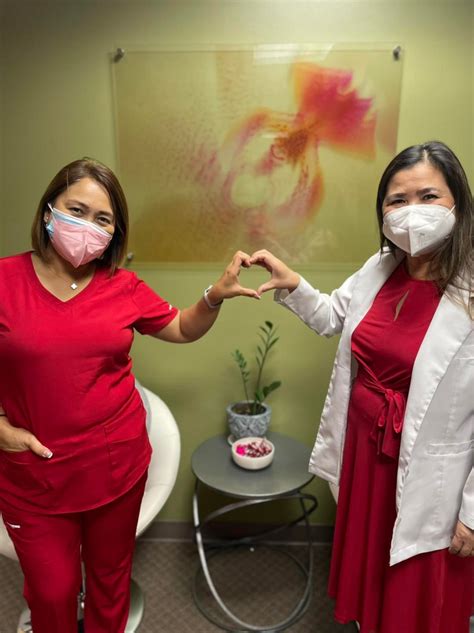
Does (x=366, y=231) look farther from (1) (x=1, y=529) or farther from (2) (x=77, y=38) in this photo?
(1) (x=1, y=529)

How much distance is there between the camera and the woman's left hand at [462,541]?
3.62 feet

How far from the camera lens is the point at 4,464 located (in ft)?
4.10

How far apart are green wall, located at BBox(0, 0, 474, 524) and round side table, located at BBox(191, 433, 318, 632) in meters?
0.23

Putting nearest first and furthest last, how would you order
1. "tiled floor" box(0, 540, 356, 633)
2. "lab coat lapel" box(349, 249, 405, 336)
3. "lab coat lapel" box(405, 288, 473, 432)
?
"lab coat lapel" box(405, 288, 473, 432) < "lab coat lapel" box(349, 249, 405, 336) < "tiled floor" box(0, 540, 356, 633)

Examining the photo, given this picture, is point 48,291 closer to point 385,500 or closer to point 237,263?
point 237,263

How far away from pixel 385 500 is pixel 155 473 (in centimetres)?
82

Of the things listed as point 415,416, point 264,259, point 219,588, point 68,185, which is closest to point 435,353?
point 415,416

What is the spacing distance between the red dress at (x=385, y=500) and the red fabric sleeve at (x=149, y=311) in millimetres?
577

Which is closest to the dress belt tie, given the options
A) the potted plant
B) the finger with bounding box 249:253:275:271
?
the finger with bounding box 249:253:275:271

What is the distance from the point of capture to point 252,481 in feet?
5.64

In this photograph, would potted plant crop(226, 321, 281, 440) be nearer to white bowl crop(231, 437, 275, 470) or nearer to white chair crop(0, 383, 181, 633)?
white bowl crop(231, 437, 275, 470)

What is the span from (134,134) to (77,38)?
1.38ft

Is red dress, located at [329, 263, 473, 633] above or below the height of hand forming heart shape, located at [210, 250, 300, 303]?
below

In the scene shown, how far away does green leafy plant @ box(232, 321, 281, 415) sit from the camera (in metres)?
1.97
